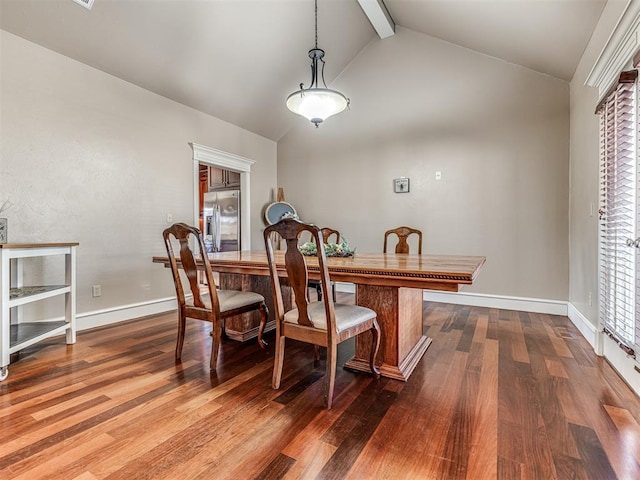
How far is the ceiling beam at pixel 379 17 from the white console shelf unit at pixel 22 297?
3.89 meters

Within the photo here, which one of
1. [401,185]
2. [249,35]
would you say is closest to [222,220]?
[249,35]

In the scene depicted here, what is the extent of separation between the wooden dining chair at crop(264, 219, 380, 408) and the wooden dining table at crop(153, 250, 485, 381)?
0.42 ft

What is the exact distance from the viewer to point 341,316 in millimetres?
1842

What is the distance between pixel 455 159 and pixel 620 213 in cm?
215

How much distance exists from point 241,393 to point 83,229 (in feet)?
7.81

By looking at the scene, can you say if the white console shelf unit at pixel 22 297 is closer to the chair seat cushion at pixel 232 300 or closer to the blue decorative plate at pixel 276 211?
the chair seat cushion at pixel 232 300

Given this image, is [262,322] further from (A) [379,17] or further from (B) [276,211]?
(A) [379,17]

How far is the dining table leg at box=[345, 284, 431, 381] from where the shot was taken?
2.07m

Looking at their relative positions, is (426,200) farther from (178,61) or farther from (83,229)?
(83,229)

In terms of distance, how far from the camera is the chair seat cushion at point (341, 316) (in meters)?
1.78

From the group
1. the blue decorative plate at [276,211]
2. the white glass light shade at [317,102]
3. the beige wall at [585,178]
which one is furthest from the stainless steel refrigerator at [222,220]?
the beige wall at [585,178]

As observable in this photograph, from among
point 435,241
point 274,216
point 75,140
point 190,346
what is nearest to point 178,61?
point 75,140

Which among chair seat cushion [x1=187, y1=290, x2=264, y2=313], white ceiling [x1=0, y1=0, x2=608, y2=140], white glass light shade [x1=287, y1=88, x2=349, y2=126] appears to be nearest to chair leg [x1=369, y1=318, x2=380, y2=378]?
chair seat cushion [x1=187, y1=290, x2=264, y2=313]

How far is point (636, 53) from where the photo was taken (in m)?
1.78
